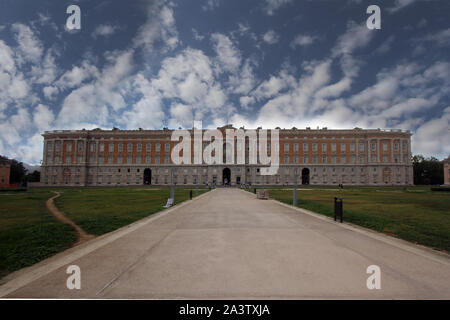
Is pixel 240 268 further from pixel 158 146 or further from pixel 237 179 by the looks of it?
pixel 158 146

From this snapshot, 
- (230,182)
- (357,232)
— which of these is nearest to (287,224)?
(357,232)

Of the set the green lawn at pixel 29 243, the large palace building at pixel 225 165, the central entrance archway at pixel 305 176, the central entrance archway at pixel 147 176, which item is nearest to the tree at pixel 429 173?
the large palace building at pixel 225 165

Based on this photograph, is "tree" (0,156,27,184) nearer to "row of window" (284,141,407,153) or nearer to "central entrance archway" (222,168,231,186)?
"central entrance archway" (222,168,231,186)

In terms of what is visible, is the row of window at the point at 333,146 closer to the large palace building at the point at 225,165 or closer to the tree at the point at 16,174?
the large palace building at the point at 225,165

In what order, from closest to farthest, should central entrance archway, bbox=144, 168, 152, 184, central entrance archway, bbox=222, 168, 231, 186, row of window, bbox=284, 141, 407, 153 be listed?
row of window, bbox=284, 141, 407, 153 < central entrance archway, bbox=222, 168, 231, 186 < central entrance archway, bbox=144, 168, 152, 184

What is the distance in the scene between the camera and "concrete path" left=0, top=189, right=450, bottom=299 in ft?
12.4

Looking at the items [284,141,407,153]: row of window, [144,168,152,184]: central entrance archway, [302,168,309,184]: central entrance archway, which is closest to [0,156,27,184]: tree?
[144,168,152,184]: central entrance archway

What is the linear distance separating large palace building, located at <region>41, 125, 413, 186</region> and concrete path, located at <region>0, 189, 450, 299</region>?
64.8m

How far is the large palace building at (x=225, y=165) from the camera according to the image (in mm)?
73000

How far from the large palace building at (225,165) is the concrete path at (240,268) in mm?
64843

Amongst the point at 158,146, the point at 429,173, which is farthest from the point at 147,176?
the point at 429,173

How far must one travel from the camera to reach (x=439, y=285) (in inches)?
159
